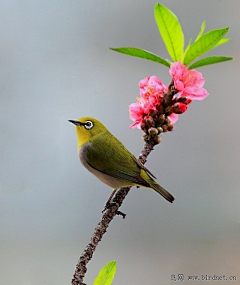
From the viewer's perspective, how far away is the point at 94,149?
354mm

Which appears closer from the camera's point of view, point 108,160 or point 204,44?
point 204,44

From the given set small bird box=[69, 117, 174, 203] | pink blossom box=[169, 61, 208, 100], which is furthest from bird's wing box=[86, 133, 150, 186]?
pink blossom box=[169, 61, 208, 100]

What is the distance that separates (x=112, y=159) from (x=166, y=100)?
0.38 feet

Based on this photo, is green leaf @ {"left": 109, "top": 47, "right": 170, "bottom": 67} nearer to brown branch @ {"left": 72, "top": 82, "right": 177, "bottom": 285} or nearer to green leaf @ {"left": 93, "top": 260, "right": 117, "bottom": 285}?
brown branch @ {"left": 72, "top": 82, "right": 177, "bottom": 285}

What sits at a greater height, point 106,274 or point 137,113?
point 137,113

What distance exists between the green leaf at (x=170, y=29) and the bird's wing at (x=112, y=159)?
4.5 inches

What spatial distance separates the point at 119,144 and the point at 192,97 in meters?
0.13

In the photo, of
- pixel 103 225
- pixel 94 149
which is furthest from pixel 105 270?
pixel 94 149

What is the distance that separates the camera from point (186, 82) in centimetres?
26

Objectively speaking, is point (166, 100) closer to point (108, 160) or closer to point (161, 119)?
point (161, 119)

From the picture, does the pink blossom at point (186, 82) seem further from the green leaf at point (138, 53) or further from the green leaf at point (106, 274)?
the green leaf at point (106, 274)

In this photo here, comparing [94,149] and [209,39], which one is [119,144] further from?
[209,39]

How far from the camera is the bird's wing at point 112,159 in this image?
1.12 ft

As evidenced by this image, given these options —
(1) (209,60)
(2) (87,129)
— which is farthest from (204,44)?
(2) (87,129)
